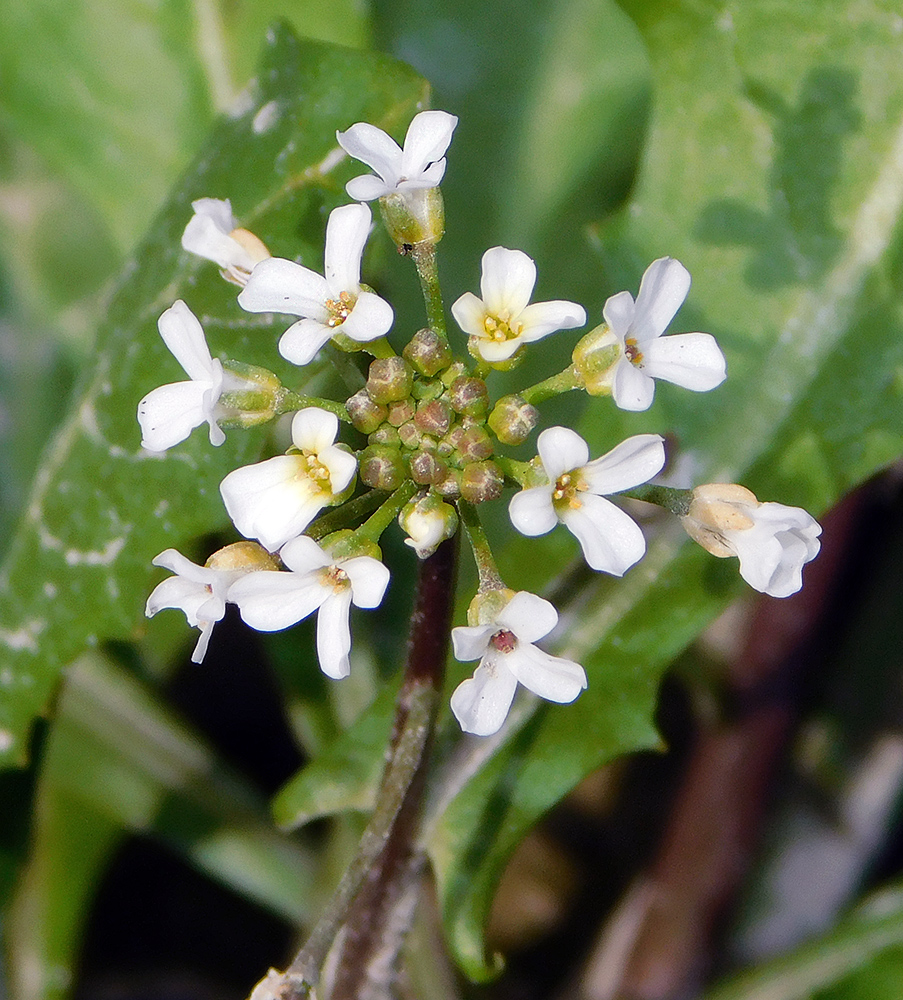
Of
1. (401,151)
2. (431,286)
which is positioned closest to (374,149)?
(401,151)

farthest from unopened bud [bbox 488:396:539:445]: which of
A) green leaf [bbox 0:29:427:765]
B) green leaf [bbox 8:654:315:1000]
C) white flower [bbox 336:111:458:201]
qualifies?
green leaf [bbox 8:654:315:1000]

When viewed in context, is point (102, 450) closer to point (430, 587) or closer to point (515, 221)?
point (430, 587)

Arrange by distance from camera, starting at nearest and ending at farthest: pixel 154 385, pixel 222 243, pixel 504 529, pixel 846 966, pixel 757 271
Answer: pixel 222 243 → pixel 154 385 → pixel 757 271 → pixel 846 966 → pixel 504 529

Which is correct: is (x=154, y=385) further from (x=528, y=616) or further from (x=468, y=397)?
(x=528, y=616)

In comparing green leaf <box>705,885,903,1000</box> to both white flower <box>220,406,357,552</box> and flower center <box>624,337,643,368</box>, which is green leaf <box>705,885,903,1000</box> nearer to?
flower center <box>624,337,643,368</box>

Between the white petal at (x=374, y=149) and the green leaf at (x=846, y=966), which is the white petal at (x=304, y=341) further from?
the green leaf at (x=846, y=966)

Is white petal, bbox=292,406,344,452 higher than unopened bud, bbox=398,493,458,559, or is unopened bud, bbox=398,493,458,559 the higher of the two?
white petal, bbox=292,406,344,452

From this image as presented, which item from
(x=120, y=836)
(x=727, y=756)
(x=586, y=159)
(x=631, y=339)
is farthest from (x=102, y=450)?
(x=727, y=756)
